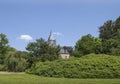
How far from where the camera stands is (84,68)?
31141 mm

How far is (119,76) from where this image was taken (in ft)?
99.0

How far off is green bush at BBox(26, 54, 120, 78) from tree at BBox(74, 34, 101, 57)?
72.2 ft

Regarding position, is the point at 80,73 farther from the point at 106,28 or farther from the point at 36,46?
the point at 106,28

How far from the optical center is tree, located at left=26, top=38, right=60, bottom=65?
47.9 meters

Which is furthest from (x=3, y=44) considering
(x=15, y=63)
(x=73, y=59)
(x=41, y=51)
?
(x=73, y=59)

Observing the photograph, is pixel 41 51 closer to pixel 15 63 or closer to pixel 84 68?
pixel 15 63

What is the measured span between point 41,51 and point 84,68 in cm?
1922

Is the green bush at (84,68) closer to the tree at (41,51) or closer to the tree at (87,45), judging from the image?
the tree at (41,51)

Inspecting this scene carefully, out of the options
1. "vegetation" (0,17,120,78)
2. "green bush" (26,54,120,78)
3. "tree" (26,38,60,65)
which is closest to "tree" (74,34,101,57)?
"vegetation" (0,17,120,78)

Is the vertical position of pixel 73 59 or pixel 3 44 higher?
pixel 3 44

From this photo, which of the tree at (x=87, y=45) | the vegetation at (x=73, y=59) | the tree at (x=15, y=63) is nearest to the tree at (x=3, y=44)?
the vegetation at (x=73, y=59)

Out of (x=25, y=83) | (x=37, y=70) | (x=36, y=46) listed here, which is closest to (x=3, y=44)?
(x=36, y=46)

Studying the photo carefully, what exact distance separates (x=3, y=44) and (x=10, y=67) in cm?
2300

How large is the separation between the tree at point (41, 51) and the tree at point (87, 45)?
28.5ft
